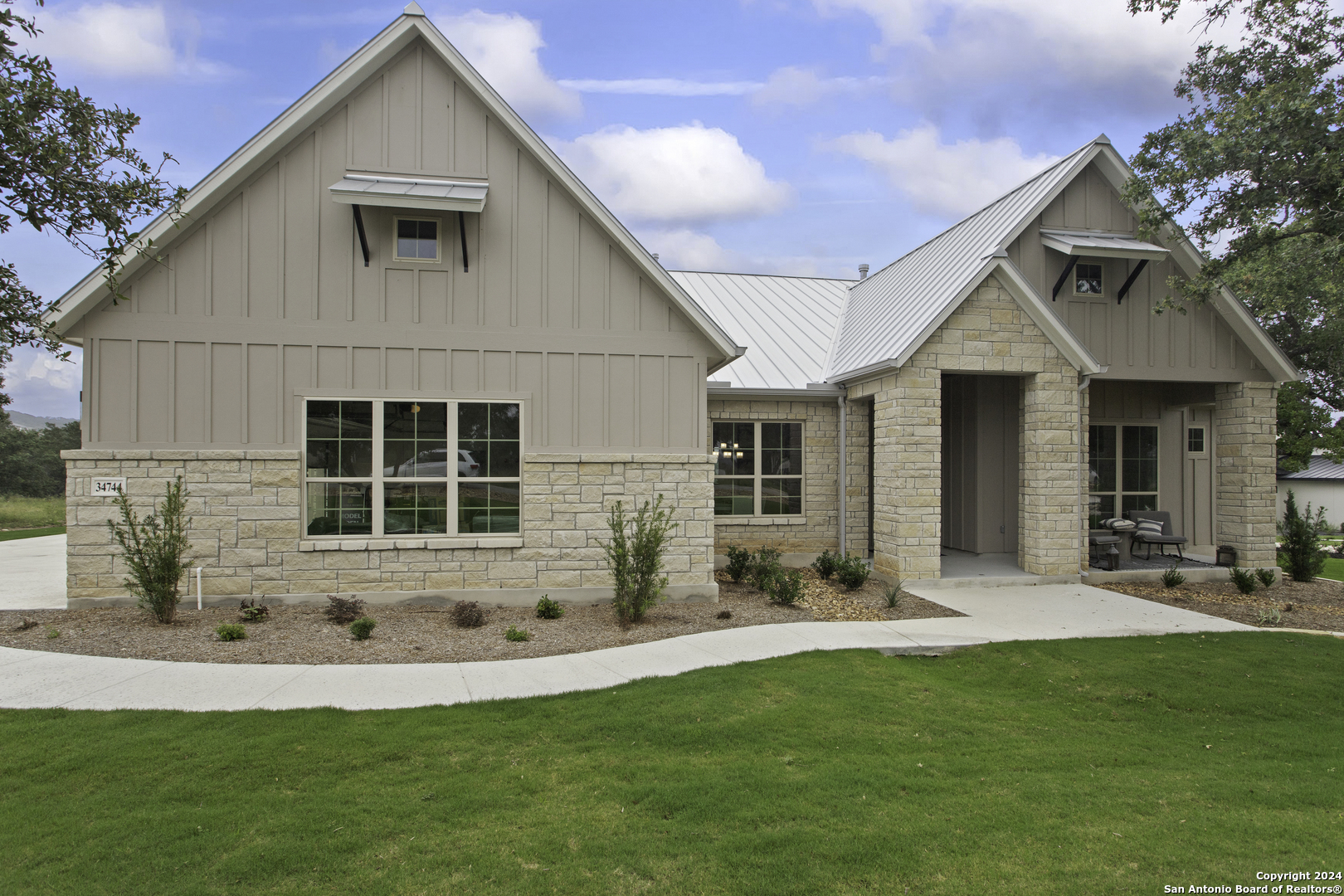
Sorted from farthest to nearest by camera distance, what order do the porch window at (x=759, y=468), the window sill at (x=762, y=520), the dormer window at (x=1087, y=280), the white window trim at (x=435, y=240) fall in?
the porch window at (x=759, y=468), the window sill at (x=762, y=520), the dormer window at (x=1087, y=280), the white window trim at (x=435, y=240)

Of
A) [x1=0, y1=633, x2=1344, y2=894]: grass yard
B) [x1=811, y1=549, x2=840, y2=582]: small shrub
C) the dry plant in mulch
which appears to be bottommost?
the dry plant in mulch

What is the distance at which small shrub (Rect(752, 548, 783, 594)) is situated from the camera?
10.9 metres

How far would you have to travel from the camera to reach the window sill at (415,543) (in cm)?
970

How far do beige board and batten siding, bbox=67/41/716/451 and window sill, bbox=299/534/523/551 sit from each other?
1.39 m

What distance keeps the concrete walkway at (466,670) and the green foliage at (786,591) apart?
3.54ft

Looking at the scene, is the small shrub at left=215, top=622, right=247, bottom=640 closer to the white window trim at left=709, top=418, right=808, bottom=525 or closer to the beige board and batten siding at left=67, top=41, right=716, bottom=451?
the beige board and batten siding at left=67, top=41, right=716, bottom=451

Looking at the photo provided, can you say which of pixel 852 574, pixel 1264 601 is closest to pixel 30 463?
pixel 852 574

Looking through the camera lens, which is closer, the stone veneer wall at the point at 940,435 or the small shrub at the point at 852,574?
the small shrub at the point at 852,574

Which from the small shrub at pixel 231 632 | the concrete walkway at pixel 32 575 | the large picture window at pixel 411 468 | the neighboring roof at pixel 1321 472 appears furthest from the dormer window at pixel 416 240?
the neighboring roof at pixel 1321 472

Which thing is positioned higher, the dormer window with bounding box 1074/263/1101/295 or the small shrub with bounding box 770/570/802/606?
the dormer window with bounding box 1074/263/1101/295

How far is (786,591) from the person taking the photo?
10.3m

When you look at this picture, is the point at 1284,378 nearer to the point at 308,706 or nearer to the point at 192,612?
the point at 308,706

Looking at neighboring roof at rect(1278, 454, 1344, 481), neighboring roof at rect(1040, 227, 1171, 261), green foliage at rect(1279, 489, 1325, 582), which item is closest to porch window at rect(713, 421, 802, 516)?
neighboring roof at rect(1040, 227, 1171, 261)

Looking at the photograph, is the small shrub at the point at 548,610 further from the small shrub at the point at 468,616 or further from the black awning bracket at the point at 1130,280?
the black awning bracket at the point at 1130,280
